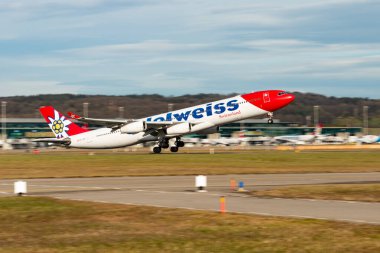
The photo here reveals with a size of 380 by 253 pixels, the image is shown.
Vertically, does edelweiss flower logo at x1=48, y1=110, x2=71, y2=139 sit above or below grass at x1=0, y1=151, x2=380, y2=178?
above

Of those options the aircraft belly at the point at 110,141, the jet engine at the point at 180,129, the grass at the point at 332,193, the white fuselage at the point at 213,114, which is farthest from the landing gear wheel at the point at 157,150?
the grass at the point at 332,193

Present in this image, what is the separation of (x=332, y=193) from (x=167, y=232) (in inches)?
489

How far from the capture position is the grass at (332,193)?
26.7m

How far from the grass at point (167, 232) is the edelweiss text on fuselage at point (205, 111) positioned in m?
44.0

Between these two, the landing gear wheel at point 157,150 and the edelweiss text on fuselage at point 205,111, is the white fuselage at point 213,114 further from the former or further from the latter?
the landing gear wheel at point 157,150

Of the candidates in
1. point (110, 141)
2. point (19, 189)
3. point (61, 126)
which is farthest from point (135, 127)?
point (19, 189)

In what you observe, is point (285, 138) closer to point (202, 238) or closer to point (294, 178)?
point (294, 178)

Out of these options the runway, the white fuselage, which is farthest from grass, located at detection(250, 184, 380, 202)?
the white fuselage

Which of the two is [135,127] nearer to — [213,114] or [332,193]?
[213,114]

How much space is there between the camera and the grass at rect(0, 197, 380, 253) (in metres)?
15.4

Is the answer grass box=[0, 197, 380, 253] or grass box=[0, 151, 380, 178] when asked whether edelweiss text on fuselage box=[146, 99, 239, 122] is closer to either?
grass box=[0, 151, 380, 178]

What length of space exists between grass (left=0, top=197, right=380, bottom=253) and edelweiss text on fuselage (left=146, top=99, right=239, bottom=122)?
1733 inches

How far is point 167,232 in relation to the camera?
17859 millimetres

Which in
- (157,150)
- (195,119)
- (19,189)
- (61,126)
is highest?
(195,119)
